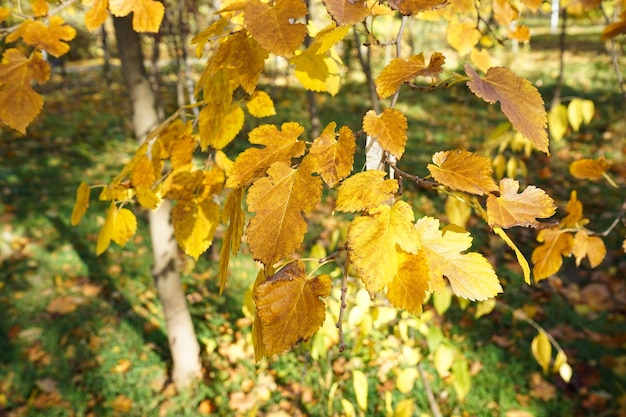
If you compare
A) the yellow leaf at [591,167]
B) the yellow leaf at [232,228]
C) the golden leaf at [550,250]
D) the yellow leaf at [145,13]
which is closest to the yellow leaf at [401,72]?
the yellow leaf at [232,228]

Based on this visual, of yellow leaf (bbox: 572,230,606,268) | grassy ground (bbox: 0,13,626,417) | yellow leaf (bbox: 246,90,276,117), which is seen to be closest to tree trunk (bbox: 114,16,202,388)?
grassy ground (bbox: 0,13,626,417)

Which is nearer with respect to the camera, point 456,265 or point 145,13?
point 456,265

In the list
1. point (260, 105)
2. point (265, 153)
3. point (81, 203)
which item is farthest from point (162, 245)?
point (265, 153)

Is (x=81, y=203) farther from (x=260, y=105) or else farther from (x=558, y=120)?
(x=558, y=120)

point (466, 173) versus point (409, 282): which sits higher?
point (466, 173)

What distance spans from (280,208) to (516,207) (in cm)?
35

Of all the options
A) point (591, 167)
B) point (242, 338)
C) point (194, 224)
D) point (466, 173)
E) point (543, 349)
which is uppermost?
point (466, 173)

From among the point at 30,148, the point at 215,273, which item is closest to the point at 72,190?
the point at 30,148

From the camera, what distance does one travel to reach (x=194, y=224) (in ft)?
3.00

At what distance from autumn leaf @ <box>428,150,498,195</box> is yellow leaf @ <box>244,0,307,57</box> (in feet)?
0.91

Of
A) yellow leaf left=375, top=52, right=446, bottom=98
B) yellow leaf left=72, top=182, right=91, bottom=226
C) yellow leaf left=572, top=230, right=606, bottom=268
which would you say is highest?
yellow leaf left=375, top=52, right=446, bottom=98

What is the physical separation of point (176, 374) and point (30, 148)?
20.9 feet

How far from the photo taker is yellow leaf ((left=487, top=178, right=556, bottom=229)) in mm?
608

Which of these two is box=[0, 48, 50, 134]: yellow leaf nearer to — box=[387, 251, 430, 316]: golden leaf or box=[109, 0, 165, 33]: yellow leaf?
box=[109, 0, 165, 33]: yellow leaf
